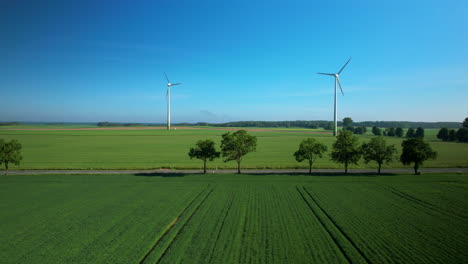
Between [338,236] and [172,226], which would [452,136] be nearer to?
[338,236]

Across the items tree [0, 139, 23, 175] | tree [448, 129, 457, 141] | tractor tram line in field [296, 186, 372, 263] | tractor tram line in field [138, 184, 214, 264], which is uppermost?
tree [448, 129, 457, 141]

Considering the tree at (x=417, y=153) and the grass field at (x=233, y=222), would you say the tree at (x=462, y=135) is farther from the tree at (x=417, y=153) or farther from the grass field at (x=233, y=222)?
the grass field at (x=233, y=222)

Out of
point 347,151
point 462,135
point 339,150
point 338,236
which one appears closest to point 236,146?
point 339,150

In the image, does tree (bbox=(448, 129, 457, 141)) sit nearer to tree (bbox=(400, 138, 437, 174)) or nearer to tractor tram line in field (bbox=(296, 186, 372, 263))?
tree (bbox=(400, 138, 437, 174))

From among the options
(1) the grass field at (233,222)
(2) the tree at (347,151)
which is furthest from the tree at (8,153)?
(2) the tree at (347,151)

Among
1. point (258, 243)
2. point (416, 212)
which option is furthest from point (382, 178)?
point (258, 243)

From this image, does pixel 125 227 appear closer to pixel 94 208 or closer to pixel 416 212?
pixel 94 208

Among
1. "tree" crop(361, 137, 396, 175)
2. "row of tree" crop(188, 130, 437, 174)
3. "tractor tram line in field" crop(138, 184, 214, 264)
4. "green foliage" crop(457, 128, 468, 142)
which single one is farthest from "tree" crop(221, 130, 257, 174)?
"green foliage" crop(457, 128, 468, 142)
